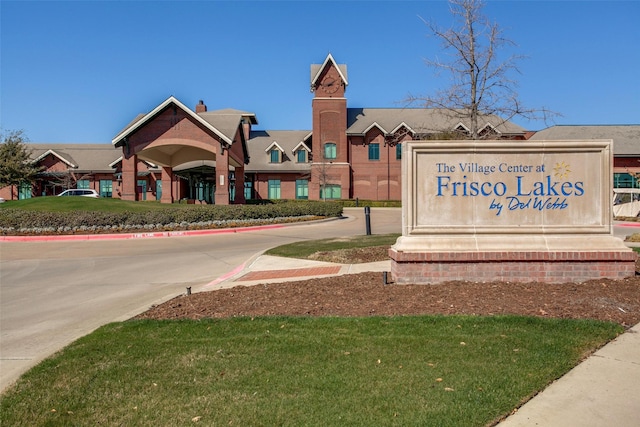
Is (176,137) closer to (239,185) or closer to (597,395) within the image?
(239,185)

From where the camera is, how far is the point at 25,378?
482cm

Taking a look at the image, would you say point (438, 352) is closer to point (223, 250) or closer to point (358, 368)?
point (358, 368)

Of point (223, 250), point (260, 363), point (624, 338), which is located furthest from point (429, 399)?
point (223, 250)

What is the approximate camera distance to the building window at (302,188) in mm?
51188

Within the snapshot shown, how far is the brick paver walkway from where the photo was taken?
990 centimetres

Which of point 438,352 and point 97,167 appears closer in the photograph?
point 438,352

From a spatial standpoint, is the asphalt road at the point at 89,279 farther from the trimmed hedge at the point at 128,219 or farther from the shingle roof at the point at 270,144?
the shingle roof at the point at 270,144

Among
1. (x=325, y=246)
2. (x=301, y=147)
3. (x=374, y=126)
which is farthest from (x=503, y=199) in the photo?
(x=301, y=147)

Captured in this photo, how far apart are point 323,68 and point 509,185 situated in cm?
4467

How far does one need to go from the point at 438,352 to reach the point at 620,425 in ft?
5.40

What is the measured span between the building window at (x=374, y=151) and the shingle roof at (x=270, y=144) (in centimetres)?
638

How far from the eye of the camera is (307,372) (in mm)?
4465

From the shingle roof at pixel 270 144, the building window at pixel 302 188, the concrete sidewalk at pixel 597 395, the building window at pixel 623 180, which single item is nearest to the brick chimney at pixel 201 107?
the shingle roof at pixel 270 144

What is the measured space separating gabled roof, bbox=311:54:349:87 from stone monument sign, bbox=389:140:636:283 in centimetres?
4422
